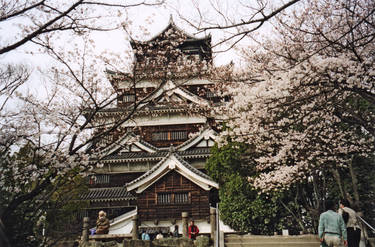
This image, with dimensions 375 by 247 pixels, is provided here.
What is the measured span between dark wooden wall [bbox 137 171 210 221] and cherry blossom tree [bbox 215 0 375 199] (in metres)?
4.32

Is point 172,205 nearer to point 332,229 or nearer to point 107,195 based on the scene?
point 107,195

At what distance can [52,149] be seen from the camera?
20.2 feet

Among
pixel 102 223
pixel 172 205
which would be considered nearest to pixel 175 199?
pixel 172 205

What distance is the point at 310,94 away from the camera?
737 centimetres

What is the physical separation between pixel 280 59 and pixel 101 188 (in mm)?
14697

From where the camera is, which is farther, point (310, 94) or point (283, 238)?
point (283, 238)

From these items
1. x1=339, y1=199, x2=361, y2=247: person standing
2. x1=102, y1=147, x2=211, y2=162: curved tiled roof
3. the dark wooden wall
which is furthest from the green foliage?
x1=102, y1=147, x2=211, y2=162: curved tiled roof

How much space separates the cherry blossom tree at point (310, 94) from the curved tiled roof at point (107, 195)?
323 inches

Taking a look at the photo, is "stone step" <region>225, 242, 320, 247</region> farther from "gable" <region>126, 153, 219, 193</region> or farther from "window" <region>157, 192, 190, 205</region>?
"window" <region>157, 192, 190, 205</region>

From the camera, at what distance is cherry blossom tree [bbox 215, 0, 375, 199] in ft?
A: 19.6

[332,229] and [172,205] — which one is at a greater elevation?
[332,229]

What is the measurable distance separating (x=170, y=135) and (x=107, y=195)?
601 cm

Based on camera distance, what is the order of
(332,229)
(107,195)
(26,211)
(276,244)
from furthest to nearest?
1. (107,195)
2. (276,244)
3. (332,229)
4. (26,211)

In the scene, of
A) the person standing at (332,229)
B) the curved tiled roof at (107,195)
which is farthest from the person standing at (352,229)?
the curved tiled roof at (107,195)
